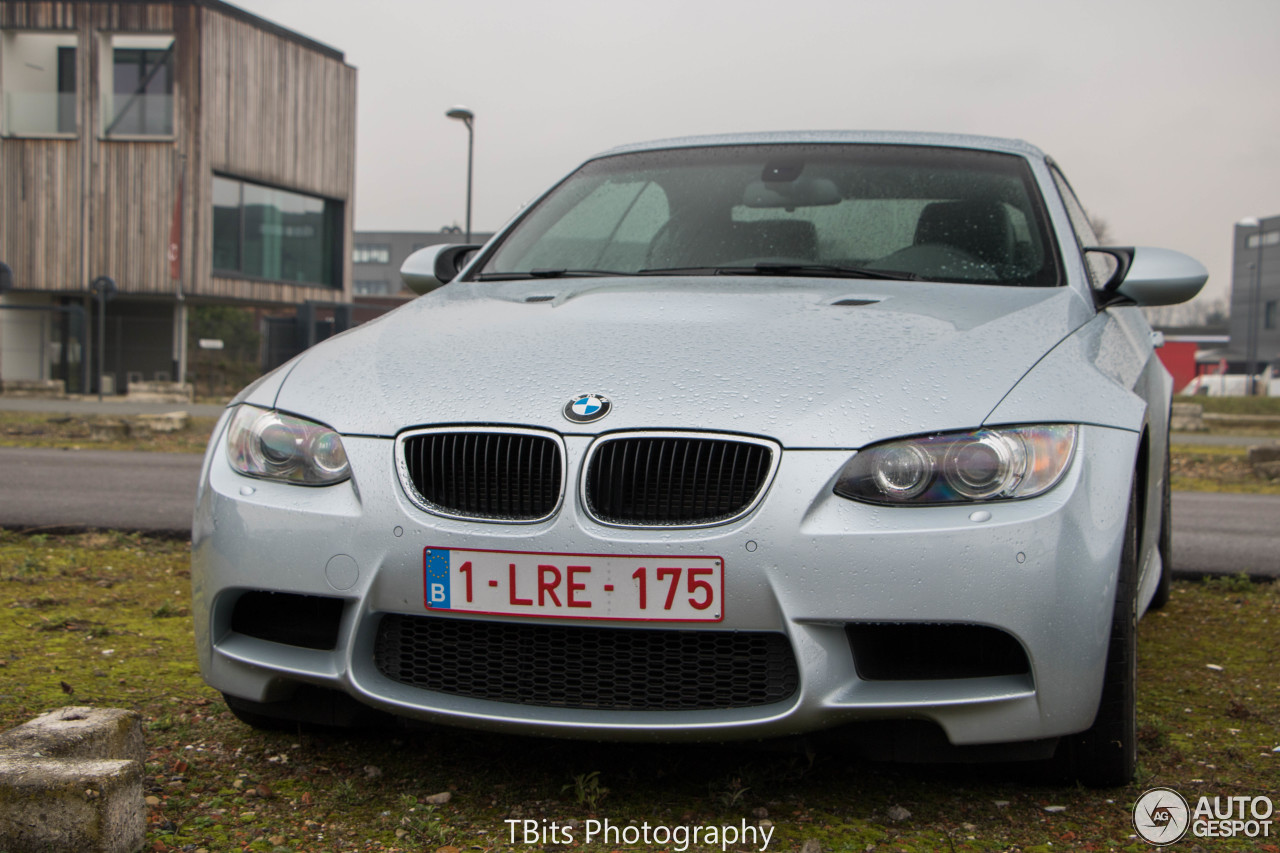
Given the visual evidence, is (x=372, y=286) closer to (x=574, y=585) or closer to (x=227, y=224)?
(x=227, y=224)

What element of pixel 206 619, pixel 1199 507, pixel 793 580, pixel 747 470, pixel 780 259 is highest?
pixel 780 259

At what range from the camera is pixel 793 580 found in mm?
2121

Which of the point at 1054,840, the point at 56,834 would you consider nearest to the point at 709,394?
the point at 1054,840

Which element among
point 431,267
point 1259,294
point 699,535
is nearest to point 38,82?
point 431,267

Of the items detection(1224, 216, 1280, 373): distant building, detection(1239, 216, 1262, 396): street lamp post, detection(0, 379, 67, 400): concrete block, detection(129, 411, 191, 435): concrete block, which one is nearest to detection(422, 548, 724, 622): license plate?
detection(129, 411, 191, 435): concrete block

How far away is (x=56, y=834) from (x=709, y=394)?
4.44ft

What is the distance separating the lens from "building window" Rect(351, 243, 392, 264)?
87.5m

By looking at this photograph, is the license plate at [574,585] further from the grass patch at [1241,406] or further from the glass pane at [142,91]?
the grass patch at [1241,406]

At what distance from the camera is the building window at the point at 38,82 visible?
89.3 ft

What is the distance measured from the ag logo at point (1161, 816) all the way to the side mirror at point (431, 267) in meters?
2.56

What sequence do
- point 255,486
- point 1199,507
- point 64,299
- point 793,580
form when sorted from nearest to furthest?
point 793,580 → point 255,486 → point 1199,507 → point 64,299

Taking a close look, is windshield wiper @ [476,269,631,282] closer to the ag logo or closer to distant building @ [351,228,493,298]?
the ag logo

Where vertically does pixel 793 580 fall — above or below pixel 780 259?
below

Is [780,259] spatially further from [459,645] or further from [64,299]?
[64,299]
